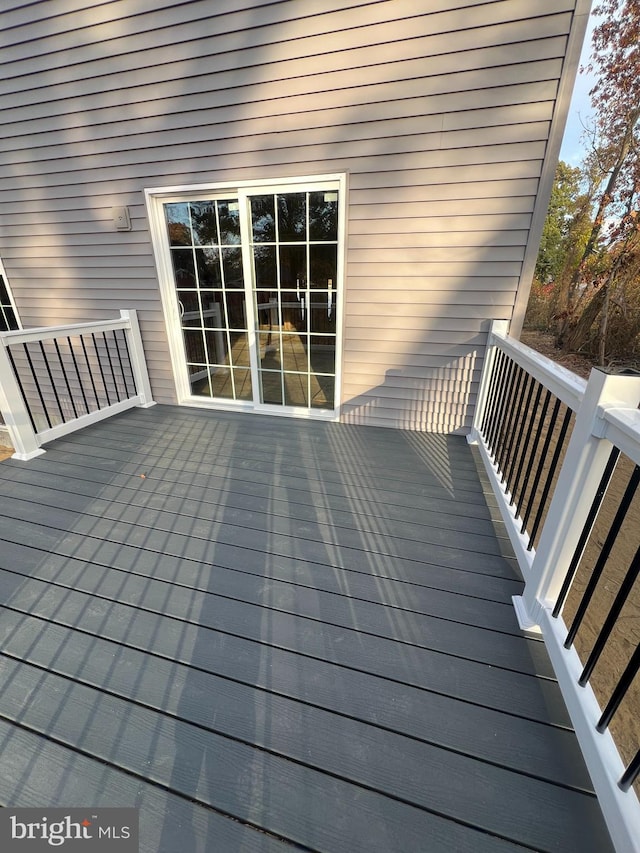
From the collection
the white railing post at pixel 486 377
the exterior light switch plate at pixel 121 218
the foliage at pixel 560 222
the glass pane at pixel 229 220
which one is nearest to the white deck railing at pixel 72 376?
the exterior light switch plate at pixel 121 218

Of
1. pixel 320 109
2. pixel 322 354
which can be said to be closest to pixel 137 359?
pixel 322 354

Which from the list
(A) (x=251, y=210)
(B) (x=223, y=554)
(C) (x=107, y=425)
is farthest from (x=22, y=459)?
(A) (x=251, y=210)

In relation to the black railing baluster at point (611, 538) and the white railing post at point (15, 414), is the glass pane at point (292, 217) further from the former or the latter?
the black railing baluster at point (611, 538)

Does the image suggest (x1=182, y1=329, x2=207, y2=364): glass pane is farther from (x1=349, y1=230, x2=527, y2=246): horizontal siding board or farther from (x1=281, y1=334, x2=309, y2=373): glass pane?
(x1=349, y1=230, x2=527, y2=246): horizontal siding board

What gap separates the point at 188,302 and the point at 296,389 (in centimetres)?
125

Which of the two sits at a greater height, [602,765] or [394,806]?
[602,765]

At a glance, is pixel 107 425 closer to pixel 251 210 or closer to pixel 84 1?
pixel 251 210

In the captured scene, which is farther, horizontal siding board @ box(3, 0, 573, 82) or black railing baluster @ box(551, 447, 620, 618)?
horizontal siding board @ box(3, 0, 573, 82)

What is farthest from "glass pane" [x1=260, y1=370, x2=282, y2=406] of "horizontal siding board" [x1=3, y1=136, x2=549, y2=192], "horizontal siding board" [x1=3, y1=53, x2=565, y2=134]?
"horizontal siding board" [x1=3, y1=53, x2=565, y2=134]

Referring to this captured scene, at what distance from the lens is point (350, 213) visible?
2.52m

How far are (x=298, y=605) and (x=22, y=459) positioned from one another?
225 cm

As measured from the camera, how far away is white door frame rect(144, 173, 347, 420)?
2.58 m
